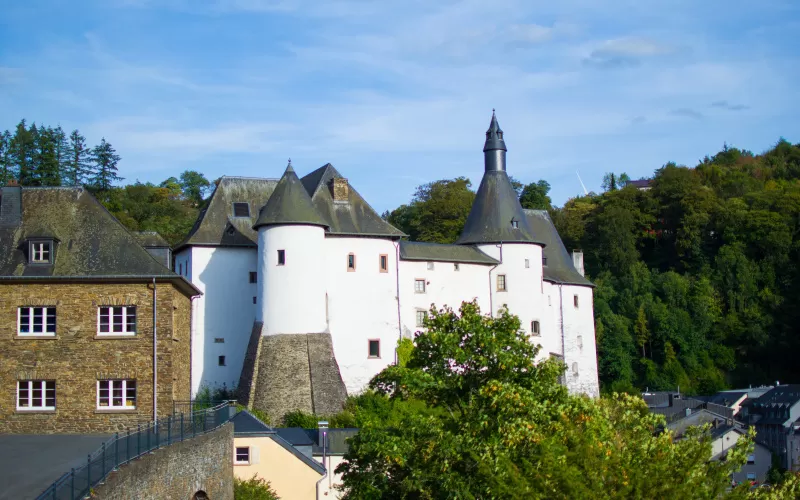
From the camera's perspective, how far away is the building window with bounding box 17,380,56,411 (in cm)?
2716

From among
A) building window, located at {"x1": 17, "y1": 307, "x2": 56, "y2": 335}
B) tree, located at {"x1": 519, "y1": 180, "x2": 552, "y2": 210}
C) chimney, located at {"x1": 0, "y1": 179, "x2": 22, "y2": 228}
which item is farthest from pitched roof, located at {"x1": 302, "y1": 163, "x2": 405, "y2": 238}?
tree, located at {"x1": 519, "y1": 180, "x2": 552, "y2": 210}

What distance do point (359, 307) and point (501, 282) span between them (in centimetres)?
767

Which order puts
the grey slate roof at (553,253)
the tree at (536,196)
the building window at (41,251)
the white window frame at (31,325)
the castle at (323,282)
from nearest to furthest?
the white window frame at (31,325) < the building window at (41,251) < the castle at (323,282) < the grey slate roof at (553,253) < the tree at (536,196)

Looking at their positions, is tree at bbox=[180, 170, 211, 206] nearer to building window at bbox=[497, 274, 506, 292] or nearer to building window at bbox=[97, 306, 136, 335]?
building window at bbox=[497, 274, 506, 292]

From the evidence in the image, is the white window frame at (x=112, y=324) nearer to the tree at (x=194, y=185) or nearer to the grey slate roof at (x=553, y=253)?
the grey slate roof at (x=553, y=253)

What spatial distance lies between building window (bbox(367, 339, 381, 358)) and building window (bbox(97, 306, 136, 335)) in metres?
17.6

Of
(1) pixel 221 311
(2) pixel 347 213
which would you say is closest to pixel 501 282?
(2) pixel 347 213

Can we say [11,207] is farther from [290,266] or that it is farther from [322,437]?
[290,266]

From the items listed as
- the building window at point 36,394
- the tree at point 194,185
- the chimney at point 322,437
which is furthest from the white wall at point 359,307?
the tree at point 194,185

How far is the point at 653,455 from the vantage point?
1708 centimetres

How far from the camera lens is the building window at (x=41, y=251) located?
2827 cm

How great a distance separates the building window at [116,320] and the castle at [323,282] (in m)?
13.1

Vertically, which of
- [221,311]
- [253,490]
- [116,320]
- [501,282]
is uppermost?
[501,282]

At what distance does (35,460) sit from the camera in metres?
17.6
